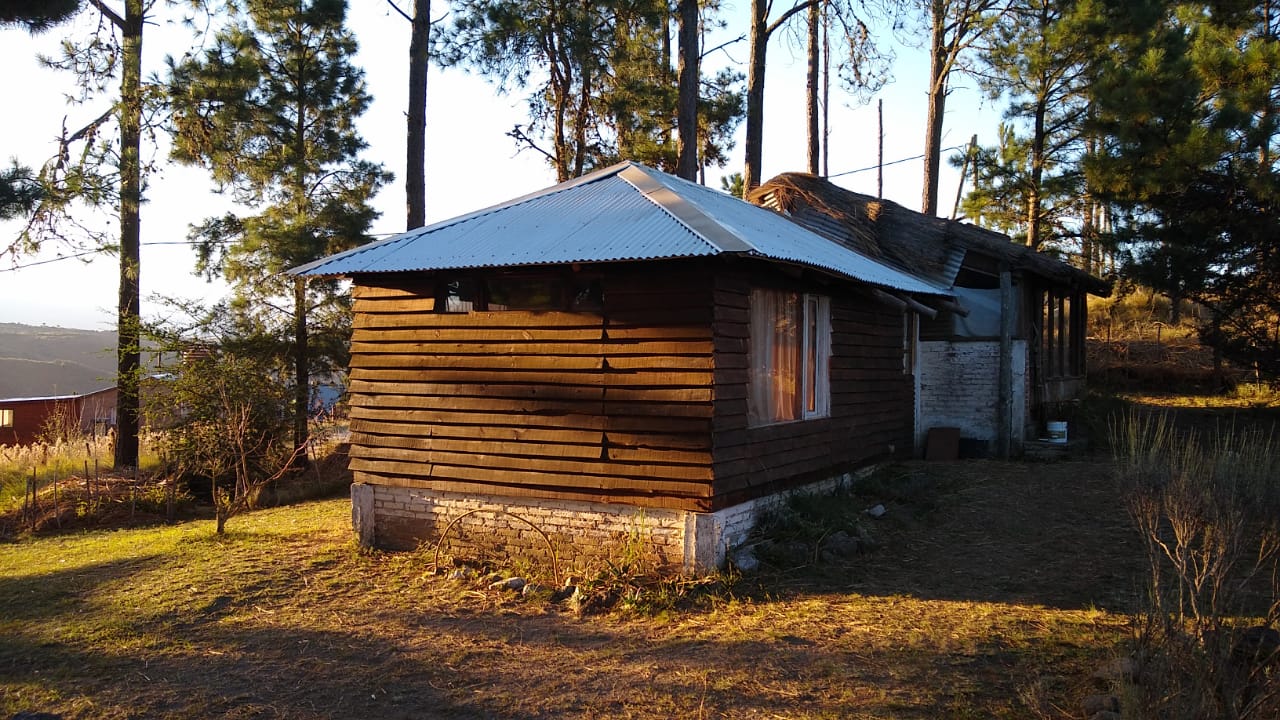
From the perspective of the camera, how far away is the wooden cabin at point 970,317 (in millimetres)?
13273

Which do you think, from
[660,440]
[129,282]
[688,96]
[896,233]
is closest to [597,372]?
[660,440]

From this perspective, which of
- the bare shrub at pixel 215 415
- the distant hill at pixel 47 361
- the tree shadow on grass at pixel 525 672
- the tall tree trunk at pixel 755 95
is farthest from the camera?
the distant hill at pixel 47 361

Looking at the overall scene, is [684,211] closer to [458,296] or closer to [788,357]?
[788,357]

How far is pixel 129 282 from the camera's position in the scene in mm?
15203

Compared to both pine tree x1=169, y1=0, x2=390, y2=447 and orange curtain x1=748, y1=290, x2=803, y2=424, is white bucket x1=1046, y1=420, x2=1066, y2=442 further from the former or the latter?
pine tree x1=169, y1=0, x2=390, y2=447

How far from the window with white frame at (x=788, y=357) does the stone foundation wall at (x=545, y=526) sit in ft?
2.86

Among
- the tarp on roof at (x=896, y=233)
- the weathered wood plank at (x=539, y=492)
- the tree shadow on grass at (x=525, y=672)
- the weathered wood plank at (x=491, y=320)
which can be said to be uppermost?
the tarp on roof at (x=896, y=233)

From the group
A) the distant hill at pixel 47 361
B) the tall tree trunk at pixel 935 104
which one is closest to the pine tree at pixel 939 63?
the tall tree trunk at pixel 935 104

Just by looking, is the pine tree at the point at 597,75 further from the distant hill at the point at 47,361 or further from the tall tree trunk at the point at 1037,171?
the distant hill at the point at 47,361

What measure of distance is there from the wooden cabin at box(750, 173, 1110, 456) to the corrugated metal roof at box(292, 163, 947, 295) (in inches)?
112

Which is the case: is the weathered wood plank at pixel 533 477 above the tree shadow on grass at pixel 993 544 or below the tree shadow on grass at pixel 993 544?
above

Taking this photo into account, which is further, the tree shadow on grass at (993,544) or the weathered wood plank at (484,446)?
the weathered wood plank at (484,446)

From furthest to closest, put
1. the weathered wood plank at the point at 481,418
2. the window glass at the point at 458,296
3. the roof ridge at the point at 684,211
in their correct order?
1. the window glass at the point at 458,296
2. the weathered wood plank at the point at 481,418
3. the roof ridge at the point at 684,211

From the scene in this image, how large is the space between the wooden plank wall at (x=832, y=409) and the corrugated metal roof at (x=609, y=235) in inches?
18.1
